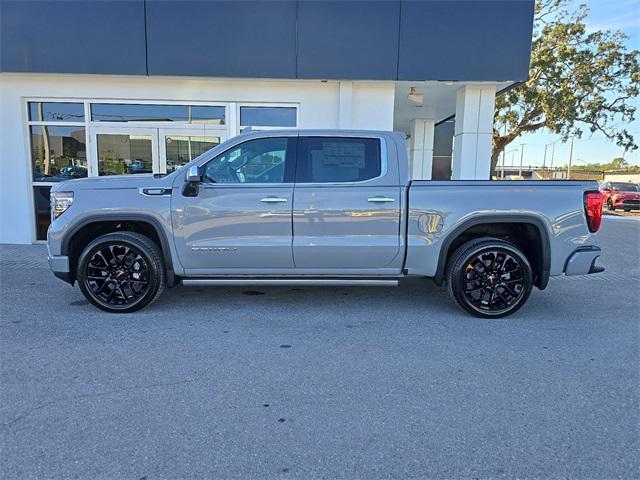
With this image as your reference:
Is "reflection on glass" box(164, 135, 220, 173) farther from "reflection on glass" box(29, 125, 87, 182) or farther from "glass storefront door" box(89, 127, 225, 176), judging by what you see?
"reflection on glass" box(29, 125, 87, 182)

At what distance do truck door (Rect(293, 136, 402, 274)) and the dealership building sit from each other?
13.6ft

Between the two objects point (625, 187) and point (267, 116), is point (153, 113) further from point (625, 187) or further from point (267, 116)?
point (625, 187)

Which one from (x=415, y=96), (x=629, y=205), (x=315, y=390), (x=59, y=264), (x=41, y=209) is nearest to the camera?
(x=315, y=390)

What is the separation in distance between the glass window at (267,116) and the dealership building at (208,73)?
0.07ft

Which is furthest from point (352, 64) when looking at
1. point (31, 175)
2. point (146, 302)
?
point (31, 175)

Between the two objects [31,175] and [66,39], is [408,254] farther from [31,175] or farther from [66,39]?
[31,175]

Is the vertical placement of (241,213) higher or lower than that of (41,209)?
higher

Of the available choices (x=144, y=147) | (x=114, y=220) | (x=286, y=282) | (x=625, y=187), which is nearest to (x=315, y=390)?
(x=286, y=282)

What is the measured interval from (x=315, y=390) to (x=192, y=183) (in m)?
2.54

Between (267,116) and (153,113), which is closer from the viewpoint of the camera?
(153,113)

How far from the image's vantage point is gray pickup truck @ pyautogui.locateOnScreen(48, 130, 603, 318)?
14.8 feet

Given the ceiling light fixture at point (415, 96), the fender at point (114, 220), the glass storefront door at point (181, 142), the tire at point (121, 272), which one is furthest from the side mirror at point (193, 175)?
the ceiling light fixture at point (415, 96)

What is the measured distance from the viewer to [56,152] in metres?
8.86

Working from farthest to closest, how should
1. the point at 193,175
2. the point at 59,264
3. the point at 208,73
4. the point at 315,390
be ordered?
the point at 208,73, the point at 59,264, the point at 193,175, the point at 315,390
